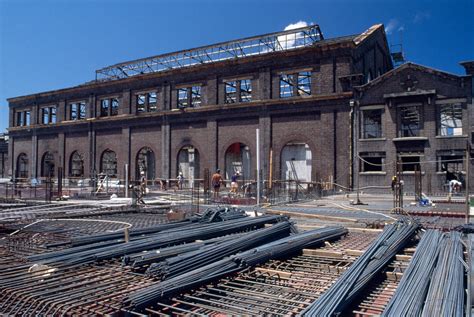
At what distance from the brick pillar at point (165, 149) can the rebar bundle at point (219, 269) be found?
24.9 metres

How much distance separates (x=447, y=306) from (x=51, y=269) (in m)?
4.91

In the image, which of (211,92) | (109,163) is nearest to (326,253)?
(211,92)

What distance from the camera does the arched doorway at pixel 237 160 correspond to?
2900cm

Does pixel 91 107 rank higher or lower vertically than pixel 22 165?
higher

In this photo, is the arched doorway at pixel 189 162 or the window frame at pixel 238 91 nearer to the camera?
the window frame at pixel 238 91

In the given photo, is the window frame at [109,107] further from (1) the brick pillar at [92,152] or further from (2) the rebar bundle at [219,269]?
(2) the rebar bundle at [219,269]

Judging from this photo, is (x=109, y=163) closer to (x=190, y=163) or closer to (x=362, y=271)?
(x=190, y=163)

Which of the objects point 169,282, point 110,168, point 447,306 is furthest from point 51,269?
point 110,168

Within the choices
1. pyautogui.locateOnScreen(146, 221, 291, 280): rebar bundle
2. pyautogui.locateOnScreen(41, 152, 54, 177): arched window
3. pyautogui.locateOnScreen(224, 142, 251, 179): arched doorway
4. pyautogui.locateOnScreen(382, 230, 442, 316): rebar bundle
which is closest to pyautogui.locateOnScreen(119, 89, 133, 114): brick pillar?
pyautogui.locateOnScreen(224, 142, 251, 179): arched doorway

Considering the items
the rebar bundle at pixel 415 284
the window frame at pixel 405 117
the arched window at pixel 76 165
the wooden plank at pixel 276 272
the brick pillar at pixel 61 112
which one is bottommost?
the wooden plank at pixel 276 272

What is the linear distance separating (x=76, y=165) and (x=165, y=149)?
12.7 m

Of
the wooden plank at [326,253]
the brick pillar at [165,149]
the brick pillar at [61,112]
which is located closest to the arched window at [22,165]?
the brick pillar at [61,112]

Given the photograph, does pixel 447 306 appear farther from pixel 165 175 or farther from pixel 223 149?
pixel 165 175

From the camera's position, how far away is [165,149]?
31.4 metres
